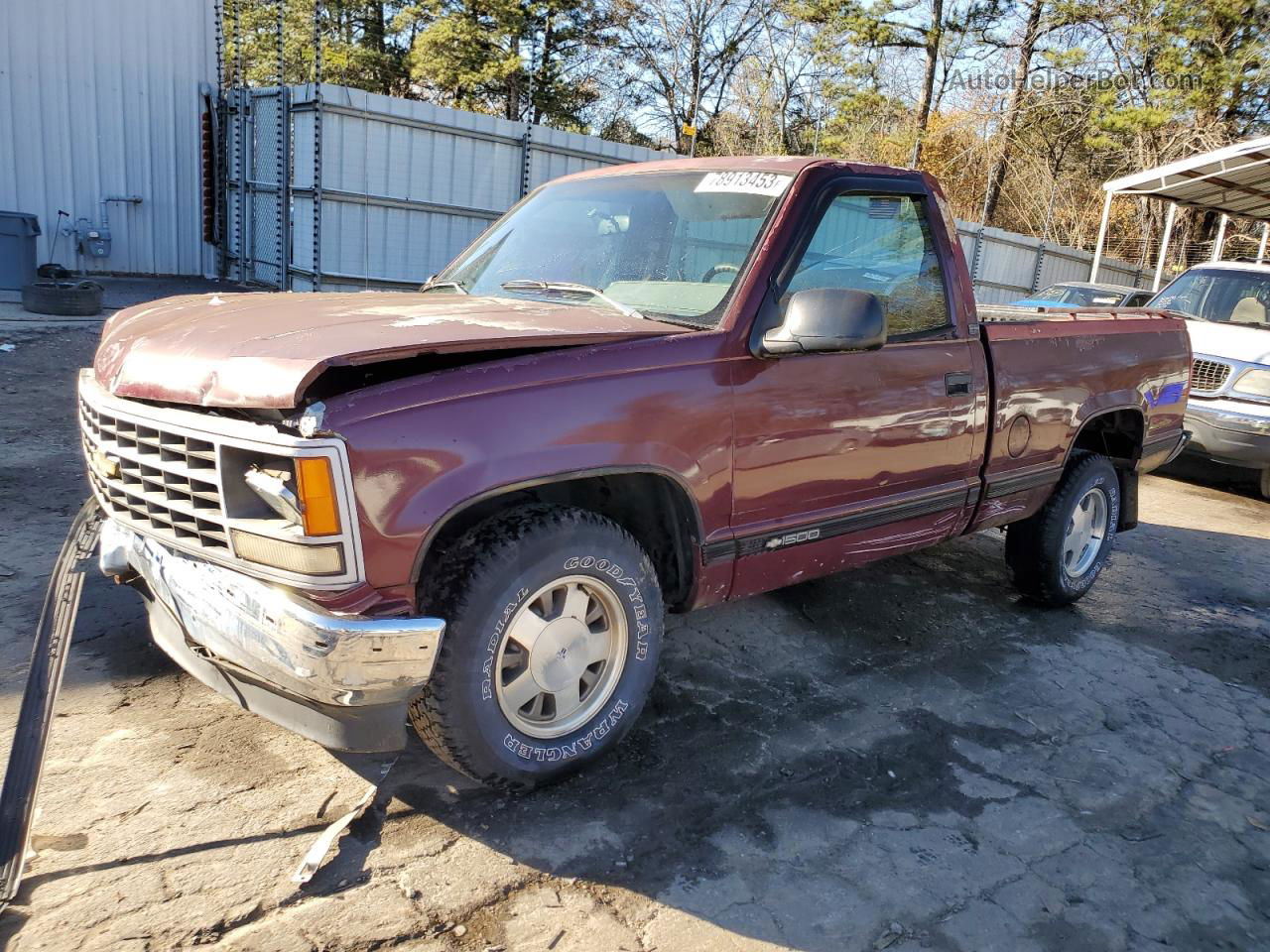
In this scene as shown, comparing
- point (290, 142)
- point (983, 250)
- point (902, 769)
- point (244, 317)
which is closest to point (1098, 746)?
point (902, 769)

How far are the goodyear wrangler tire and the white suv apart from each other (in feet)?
20.3

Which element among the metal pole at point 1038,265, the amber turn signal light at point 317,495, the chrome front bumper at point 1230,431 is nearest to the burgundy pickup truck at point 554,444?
the amber turn signal light at point 317,495

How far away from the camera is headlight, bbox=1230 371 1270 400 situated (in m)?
7.70

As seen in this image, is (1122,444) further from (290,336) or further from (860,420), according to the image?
(290,336)

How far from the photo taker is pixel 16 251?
1071 cm

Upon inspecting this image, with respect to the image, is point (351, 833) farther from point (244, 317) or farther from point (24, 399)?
point (24, 399)

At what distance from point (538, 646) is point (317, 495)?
84 centimetres

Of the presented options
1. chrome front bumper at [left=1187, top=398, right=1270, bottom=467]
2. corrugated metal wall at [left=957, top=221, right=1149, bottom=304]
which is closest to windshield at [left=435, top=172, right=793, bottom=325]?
chrome front bumper at [left=1187, top=398, right=1270, bottom=467]

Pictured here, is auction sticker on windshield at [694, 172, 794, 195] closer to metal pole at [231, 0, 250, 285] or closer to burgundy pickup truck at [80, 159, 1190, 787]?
burgundy pickup truck at [80, 159, 1190, 787]

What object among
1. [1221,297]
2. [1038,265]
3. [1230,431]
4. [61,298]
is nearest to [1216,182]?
[1038,265]

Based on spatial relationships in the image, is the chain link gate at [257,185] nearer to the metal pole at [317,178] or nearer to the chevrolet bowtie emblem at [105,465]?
the metal pole at [317,178]

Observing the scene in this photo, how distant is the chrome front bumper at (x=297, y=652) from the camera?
2.31 m

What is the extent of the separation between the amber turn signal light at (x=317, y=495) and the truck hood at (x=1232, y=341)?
300 inches

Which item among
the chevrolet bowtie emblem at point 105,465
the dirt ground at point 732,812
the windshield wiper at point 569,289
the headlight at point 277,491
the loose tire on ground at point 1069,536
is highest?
the windshield wiper at point 569,289
